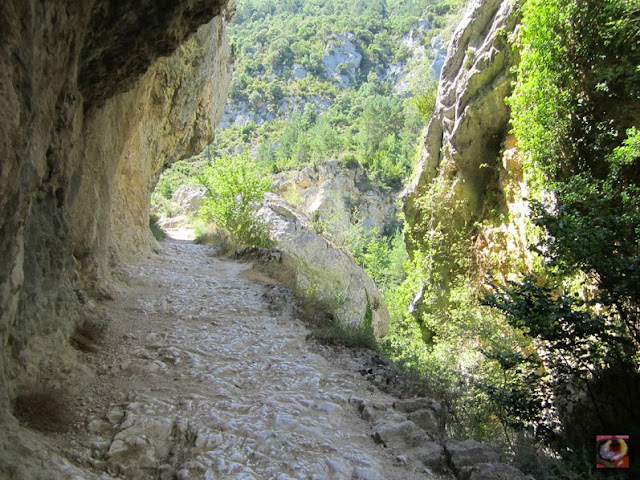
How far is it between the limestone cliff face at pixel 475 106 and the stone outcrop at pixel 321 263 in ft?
15.8

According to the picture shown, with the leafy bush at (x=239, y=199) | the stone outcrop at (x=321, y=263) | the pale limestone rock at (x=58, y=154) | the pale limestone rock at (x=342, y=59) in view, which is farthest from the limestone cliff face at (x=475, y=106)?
the pale limestone rock at (x=342, y=59)

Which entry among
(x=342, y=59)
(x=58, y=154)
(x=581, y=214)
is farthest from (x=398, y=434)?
(x=342, y=59)

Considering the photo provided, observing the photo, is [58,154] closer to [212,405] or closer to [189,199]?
[212,405]

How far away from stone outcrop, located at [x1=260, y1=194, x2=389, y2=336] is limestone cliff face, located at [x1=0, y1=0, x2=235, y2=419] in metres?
7.35

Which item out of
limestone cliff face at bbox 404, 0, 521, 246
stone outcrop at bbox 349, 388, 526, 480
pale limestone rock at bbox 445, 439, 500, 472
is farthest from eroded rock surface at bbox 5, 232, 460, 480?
limestone cliff face at bbox 404, 0, 521, 246

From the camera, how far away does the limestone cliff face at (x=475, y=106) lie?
12.3 meters

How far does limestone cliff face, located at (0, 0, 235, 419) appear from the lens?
296 cm

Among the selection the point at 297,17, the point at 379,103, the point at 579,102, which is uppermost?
the point at 297,17

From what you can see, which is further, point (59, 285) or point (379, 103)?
point (379, 103)

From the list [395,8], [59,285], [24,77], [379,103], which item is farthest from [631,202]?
[395,8]

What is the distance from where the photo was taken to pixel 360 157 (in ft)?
178

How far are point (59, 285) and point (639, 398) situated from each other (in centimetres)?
→ 691

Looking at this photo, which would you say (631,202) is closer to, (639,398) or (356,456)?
(639,398)

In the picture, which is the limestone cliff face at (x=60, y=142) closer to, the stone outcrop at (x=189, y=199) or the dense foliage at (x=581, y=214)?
the dense foliage at (x=581, y=214)
